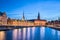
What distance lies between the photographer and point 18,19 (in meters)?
132

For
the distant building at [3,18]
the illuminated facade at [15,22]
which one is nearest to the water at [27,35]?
the illuminated facade at [15,22]

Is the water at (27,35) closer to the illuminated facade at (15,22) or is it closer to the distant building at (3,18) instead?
the illuminated facade at (15,22)

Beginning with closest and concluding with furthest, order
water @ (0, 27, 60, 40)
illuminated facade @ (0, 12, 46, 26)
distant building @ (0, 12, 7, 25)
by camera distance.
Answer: water @ (0, 27, 60, 40), distant building @ (0, 12, 7, 25), illuminated facade @ (0, 12, 46, 26)

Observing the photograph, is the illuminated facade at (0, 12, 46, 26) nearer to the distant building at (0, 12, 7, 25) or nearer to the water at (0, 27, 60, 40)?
the distant building at (0, 12, 7, 25)

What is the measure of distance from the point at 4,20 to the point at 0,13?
28.0 feet

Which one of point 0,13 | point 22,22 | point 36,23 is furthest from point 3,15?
point 36,23

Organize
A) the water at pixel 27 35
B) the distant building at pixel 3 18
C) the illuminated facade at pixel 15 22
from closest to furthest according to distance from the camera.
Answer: the water at pixel 27 35, the distant building at pixel 3 18, the illuminated facade at pixel 15 22

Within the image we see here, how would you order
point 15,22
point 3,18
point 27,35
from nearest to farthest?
point 27,35 → point 3,18 → point 15,22

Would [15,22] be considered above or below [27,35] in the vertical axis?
below

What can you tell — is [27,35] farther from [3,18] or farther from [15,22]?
[15,22]

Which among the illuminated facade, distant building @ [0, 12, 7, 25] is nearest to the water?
the illuminated facade

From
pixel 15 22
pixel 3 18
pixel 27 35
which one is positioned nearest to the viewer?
pixel 27 35

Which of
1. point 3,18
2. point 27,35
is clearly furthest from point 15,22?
point 27,35

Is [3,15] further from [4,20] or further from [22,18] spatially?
[22,18]
